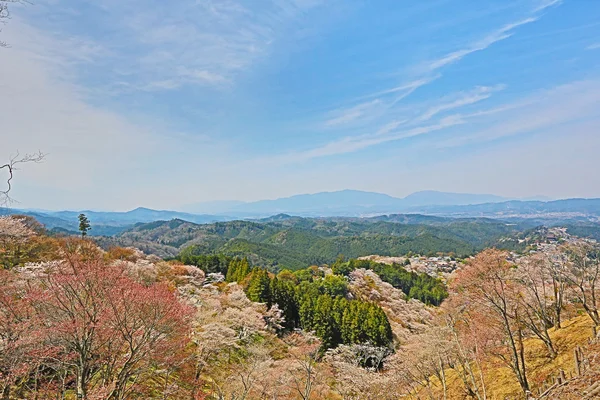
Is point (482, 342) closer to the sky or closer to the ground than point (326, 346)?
closer to the sky

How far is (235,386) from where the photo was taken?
1775cm

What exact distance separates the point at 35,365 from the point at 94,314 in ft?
9.99

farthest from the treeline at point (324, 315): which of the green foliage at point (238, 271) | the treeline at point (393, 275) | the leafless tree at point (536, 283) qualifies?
the leafless tree at point (536, 283)

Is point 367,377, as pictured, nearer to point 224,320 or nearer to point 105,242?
point 224,320

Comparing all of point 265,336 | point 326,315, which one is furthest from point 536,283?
point 326,315

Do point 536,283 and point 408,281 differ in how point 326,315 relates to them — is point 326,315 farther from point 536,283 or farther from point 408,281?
point 408,281

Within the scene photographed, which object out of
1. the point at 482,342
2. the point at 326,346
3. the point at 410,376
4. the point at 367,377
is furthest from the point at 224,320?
Answer: the point at 326,346

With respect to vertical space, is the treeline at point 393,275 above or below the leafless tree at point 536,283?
below

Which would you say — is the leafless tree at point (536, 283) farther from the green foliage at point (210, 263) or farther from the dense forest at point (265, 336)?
the green foliage at point (210, 263)

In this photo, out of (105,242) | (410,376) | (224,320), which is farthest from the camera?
(105,242)

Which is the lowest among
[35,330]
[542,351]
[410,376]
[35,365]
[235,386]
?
[410,376]

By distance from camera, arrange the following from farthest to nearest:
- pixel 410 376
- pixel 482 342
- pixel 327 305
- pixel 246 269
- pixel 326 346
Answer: pixel 246 269 < pixel 327 305 < pixel 326 346 < pixel 410 376 < pixel 482 342

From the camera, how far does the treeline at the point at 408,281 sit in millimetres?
69562

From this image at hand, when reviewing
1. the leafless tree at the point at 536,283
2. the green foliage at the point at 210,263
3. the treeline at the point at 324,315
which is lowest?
the treeline at the point at 324,315
